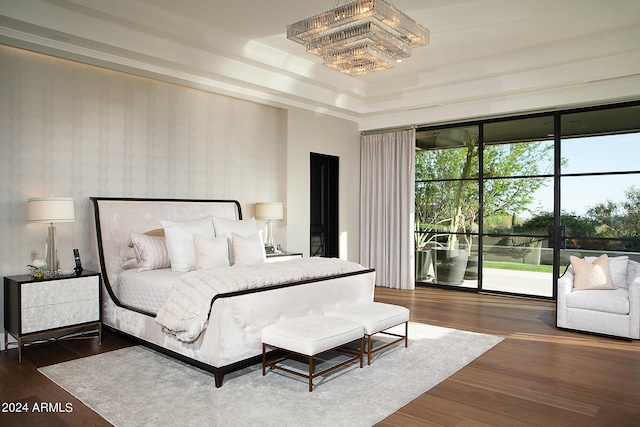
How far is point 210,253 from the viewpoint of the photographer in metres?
4.35

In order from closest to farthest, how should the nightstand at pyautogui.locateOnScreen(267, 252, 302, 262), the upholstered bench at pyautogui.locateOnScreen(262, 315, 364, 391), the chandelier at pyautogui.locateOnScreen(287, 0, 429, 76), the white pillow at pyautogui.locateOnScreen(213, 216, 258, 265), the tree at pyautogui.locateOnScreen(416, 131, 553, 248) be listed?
the upholstered bench at pyautogui.locateOnScreen(262, 315, 364, 391), the chandelier at pyautogui.locateOnScreen(287, 0, 429, 76), the white pillow at pyautogui.locateOnScreen(213, 216, 258, 265), the nightstand at pyautogui.locateOnScreen(267, 252, 302, 262), the tree at pyautogui.locateOnScreen(416, 131, 553, 248)

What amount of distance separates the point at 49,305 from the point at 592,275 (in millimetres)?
5306

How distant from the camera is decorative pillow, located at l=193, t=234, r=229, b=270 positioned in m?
4.32

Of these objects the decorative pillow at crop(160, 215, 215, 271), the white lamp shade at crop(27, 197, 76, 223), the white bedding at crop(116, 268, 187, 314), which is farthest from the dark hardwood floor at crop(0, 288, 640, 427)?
the white lamp shade at crop(27, 197, 76, 223)

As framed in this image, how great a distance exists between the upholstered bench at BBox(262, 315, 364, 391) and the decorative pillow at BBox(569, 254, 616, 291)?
2.81 metres

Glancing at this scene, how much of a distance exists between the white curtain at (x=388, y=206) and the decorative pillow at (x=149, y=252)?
395 cm

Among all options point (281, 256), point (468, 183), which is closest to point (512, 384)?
point (281, 256)

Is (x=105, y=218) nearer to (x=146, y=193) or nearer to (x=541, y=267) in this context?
(x=146, y=193)

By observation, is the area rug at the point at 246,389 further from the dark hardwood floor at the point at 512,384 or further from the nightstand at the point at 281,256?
the nightstand at the point at 281,256

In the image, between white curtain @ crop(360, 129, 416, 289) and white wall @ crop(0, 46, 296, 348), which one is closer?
white wall @ crop(0, 46, 296, 348)

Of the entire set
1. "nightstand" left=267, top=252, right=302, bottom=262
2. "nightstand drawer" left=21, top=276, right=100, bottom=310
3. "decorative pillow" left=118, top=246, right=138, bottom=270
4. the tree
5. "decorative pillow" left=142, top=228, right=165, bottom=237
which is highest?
the tree

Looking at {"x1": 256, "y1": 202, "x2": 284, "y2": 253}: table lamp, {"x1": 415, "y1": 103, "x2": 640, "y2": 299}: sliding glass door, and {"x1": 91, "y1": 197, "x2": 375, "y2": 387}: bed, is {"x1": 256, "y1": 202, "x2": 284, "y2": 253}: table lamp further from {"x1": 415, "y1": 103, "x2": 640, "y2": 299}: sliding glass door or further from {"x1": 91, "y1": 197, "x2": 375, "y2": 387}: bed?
{"x1": 415, "y1": 103, "x2": 640, "y2": 299}: sliding glass door

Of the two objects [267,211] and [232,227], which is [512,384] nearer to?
[232,227]

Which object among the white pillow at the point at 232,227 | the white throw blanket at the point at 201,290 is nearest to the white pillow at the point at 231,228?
the white pillow at the point at 232,227
